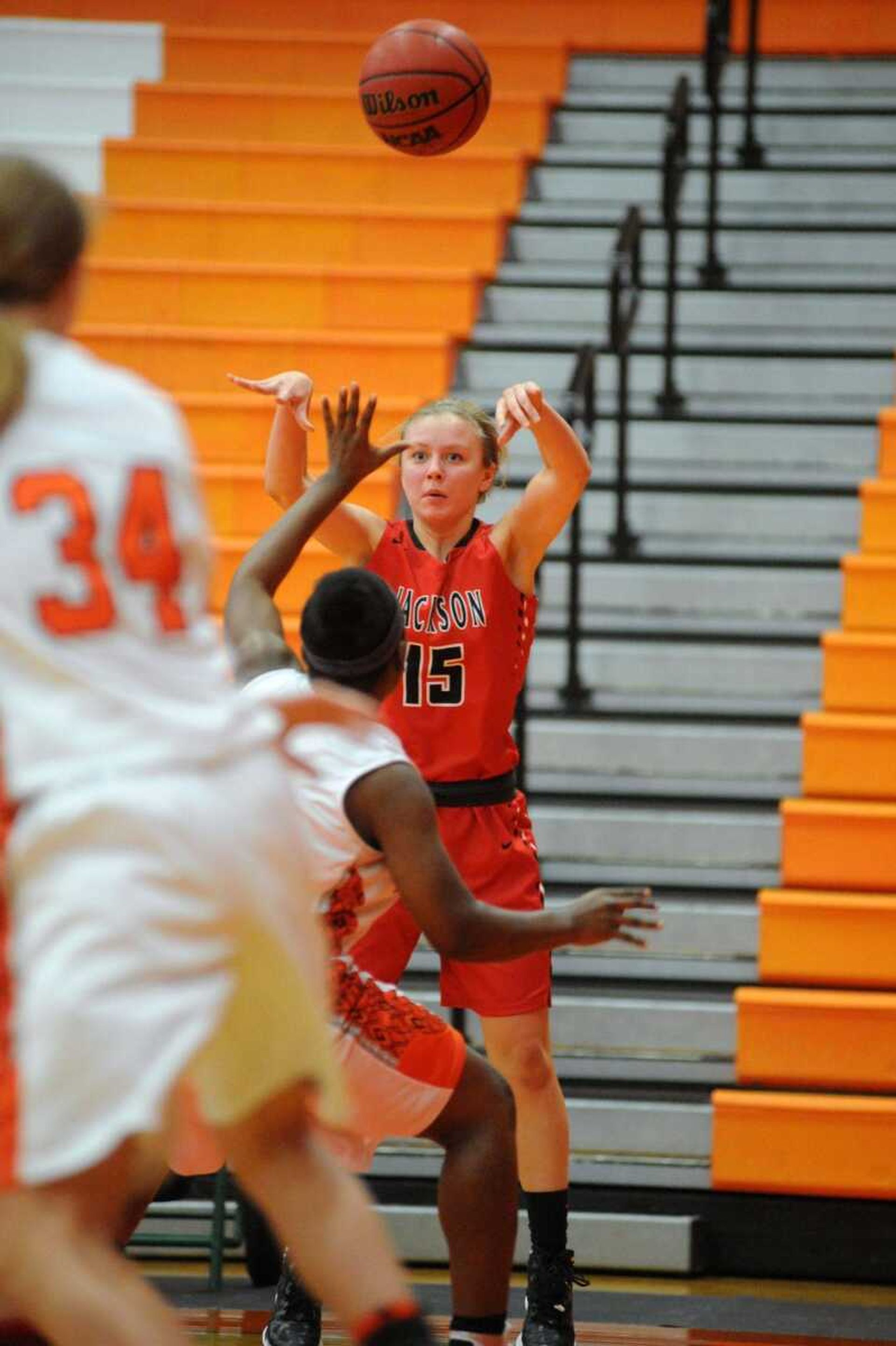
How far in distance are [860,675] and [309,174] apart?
3.20 m

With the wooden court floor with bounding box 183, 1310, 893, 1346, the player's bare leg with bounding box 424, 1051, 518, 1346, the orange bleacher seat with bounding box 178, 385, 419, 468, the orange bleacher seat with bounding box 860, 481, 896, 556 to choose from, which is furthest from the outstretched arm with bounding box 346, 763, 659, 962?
Result: the orange bleacher seat with bounding box 178, 385, 419, 468

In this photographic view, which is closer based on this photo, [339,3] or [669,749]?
[669,749]

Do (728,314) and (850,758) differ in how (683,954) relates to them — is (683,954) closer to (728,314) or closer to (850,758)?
(850,758)

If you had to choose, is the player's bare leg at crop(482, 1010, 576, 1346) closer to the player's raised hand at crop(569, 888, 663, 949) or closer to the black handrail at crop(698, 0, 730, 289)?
the player's raised hand at crop(569, 888, 663, 949)

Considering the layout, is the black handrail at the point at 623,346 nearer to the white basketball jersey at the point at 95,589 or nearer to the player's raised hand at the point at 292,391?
the player's raised hand at the point at 292,391

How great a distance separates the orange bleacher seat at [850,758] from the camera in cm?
616

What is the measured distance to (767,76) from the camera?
8.73 metres

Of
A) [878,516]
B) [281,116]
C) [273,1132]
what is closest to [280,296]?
[281,116]

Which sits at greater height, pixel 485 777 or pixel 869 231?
pixel 869 231

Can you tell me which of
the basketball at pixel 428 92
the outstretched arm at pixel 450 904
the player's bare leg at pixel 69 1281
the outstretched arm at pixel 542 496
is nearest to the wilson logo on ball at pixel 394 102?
the basketball at pixel 428 92

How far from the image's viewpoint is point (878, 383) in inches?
293

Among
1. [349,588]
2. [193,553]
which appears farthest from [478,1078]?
[193,553]

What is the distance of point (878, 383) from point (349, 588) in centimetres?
439

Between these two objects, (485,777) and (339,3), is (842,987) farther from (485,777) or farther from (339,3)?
(339,3)
